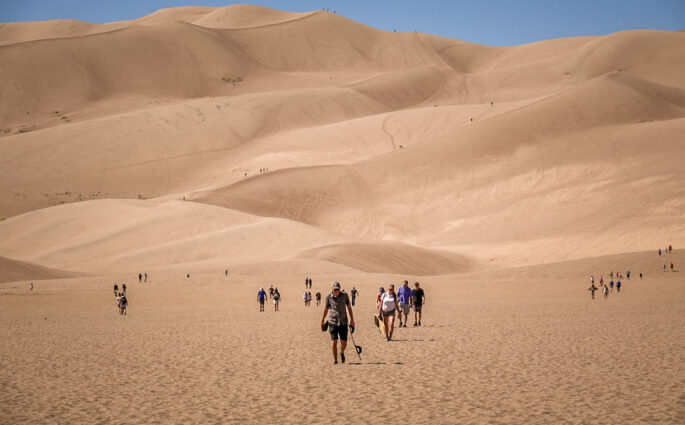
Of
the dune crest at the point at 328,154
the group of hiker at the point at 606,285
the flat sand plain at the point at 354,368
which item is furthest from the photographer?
the dune crest at the point at 328,154

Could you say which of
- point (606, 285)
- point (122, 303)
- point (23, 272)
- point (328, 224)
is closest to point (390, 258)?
point (328, 224)

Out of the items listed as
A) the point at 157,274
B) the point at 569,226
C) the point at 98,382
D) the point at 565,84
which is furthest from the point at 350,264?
the point at 565,84

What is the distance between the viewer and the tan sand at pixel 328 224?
10.1 metres

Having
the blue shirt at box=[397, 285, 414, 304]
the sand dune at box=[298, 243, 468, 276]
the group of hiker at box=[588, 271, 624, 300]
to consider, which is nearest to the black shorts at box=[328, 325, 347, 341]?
the blue shirt at box=[397, 285, 414, 304]

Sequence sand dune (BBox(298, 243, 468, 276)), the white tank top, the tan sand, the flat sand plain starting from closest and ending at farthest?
1. the flat sand plain
2. the tan sand
3. the white tank top
4. sand dune (BBox(298, 243, 468, 276))

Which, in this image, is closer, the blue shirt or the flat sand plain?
the flat sand plain

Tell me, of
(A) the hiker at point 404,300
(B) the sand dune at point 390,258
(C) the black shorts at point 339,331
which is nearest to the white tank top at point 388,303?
(A) the hiker at point 404,300

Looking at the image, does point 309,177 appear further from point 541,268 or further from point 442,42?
point 442,42

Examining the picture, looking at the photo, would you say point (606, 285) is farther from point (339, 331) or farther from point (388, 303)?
point (339, 331)

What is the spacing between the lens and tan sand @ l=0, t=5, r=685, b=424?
398 inches

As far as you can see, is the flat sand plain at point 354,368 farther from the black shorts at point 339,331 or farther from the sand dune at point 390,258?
the sand dune at point 390,258

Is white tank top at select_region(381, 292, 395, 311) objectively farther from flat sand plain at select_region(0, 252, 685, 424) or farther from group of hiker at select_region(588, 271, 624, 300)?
group of hiker at select_region(588, 271, 624, 300)

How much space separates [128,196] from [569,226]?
184ft

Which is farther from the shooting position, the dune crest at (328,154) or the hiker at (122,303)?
the dune crest at (328,154)
